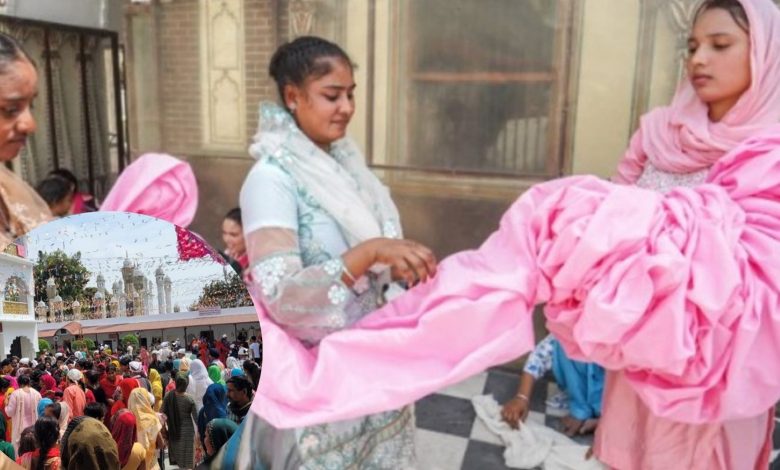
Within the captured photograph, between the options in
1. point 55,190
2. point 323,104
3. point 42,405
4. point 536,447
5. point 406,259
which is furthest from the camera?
point 55,190

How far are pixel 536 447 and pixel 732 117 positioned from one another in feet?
4.25

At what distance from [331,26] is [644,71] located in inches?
43.2

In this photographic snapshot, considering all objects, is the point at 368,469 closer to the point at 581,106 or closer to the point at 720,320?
the point at 720,320

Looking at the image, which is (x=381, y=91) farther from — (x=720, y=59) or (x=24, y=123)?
(x=24, y=123)

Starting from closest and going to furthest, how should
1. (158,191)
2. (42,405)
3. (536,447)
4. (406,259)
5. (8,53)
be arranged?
1. (42,405)
2. (8,53)
3. (406,259)
4. (158,191)
5. (536,447)

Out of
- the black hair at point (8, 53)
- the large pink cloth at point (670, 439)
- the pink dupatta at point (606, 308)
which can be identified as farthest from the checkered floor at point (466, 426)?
the black hair at point (8, 53)

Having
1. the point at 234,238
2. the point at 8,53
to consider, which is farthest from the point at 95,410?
the point at 234,238

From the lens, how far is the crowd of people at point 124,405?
0.42 m

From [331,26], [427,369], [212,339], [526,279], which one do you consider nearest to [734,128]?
[526,279]

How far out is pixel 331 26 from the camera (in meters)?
2.26

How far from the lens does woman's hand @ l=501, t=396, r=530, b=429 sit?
87.0 inches

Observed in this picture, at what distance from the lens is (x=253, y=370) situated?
0.49 m

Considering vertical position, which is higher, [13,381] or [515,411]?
[13,381]

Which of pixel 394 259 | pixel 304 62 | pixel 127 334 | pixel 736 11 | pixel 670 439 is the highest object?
pixel 736 11
